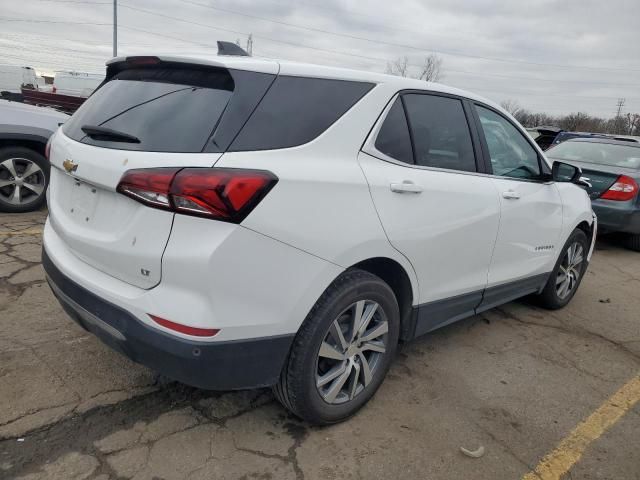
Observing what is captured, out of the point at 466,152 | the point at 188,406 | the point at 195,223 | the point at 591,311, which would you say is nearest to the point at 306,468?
the point at 188,406

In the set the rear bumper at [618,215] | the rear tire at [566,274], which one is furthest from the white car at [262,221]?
the rear bumper at [618,215]

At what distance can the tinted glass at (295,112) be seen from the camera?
2.11 metres

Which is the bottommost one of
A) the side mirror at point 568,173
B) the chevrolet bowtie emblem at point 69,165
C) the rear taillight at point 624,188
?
the rear taillight at point 624,188

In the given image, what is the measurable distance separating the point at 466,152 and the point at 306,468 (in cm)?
204

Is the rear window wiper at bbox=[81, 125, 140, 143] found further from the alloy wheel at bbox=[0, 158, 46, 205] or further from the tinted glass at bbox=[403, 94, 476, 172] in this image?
the alloy wheel at bbox=[0, 158, 46, 205]

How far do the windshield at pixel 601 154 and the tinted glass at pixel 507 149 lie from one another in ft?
14.0

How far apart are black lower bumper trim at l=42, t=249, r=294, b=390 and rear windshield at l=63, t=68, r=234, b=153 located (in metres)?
0.71

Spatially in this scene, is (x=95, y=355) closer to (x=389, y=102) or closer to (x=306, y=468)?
(x=306, y=468)

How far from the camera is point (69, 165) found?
94.2 inches

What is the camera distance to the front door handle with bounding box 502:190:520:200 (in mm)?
3332

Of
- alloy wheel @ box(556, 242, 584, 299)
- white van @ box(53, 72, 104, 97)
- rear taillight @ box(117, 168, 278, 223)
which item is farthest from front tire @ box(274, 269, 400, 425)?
white van @ box(53, 72, 104, 97)

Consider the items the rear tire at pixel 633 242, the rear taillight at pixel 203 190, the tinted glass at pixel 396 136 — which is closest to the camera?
the rear taillight at pixel 203 190

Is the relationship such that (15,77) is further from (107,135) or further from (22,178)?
(107,135)

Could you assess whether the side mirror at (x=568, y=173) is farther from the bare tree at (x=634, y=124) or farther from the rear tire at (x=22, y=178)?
the bare tree at (x=634, y=124)
